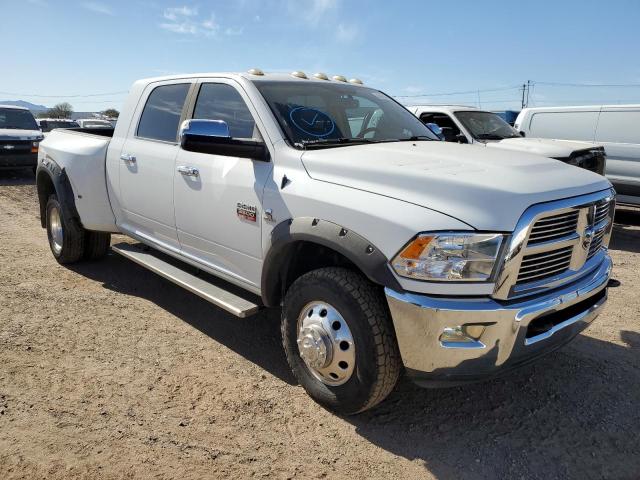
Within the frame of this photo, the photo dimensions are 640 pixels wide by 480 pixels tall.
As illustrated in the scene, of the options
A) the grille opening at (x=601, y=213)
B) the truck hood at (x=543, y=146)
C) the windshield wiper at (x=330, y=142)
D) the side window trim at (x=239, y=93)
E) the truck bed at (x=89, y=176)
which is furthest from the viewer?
the truck hood at (x=543, y=146)

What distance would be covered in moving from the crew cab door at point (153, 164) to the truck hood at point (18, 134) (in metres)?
10.1

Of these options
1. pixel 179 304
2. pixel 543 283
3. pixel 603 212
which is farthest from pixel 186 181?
pixel 603 212

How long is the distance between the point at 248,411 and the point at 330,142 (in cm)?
173

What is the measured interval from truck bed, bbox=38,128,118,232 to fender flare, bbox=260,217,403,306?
2489 millimetres

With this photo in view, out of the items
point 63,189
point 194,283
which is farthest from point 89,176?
point 194,283

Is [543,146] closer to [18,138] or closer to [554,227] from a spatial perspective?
[554,227]

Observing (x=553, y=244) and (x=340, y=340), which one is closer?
(x=553, y=244)

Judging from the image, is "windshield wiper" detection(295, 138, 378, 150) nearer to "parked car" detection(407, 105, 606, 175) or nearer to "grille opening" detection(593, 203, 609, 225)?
"grille opening" detection(593, 203, 609, 225)

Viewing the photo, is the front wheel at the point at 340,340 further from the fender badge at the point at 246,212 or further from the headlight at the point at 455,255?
the fender badge at the point at 246,212

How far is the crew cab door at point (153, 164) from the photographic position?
4.15 meters

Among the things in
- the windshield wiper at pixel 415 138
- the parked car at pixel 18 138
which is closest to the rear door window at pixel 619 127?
the windshield wiper at pixel 415 138

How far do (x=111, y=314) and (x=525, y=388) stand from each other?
332 centimetres

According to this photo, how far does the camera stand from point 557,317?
2760 millimetres

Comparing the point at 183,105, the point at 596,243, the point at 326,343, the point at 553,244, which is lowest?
the point at 326,343
